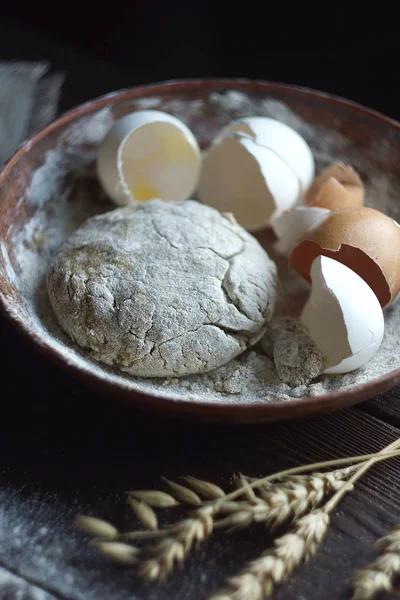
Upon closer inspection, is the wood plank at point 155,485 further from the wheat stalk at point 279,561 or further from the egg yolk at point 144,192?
the egg yolk at point 144,192

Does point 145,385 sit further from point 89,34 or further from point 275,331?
point 89,34

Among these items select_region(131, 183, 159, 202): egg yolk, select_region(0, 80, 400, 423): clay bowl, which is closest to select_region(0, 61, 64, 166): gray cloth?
select_region(0, 80, 400, 423): clay bowl

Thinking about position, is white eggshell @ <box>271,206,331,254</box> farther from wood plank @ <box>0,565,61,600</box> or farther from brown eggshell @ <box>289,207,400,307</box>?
wood plank @ <box>0,565,61,600</box>

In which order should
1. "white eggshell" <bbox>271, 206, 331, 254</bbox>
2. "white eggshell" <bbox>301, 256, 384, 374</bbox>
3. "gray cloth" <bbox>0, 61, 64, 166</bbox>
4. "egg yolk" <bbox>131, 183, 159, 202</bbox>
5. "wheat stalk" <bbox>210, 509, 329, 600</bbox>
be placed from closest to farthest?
"wheat stalk" <bbox>210, 509, 329, 600</bbox> → "white eggshell" <bbox>301, 256, 384, 374</bbox> → "white eggshell" <bbox>271, 206, 331, 254</bbox> → "egg yolk" <bbox>131, 183, 159, 202</bbox> → "gray cloth" <bbox>0, 61, 64, 166</bbox>

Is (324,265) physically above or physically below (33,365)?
above

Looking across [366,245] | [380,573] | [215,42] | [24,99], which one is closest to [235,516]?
[380,573]

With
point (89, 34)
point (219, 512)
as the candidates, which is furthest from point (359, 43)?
point (219, 512)
